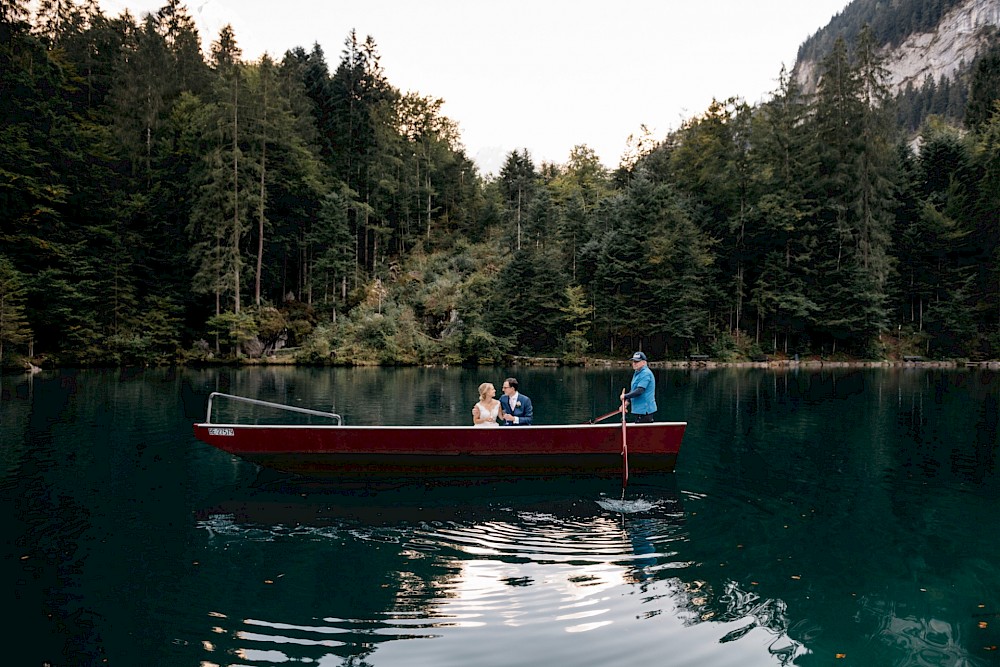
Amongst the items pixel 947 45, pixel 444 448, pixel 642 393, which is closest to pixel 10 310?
pixel 444 448

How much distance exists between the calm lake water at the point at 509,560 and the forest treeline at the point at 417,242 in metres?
28.0

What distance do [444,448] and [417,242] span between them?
4624 cm

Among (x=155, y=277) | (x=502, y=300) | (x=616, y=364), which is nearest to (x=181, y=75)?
(x=155, y=277)

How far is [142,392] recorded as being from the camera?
2331 cm

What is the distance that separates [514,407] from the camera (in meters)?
11.7

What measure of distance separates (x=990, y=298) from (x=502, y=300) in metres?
35.6

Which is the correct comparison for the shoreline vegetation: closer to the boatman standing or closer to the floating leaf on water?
the boatman standing

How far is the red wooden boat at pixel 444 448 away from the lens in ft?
33.9

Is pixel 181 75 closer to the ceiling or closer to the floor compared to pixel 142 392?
closer to the ceiling

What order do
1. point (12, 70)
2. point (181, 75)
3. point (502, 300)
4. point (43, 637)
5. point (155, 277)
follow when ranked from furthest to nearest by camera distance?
point (181, 75) < point (502, 300) < point (155, 277) < point (12, 70) < point (43, 637)

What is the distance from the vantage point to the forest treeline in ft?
127

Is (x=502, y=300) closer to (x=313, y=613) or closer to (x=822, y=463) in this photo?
(x=822, y=463)

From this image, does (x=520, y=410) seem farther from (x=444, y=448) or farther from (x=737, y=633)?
(x=737, y=633)

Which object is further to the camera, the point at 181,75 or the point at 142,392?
the point at 181,75
